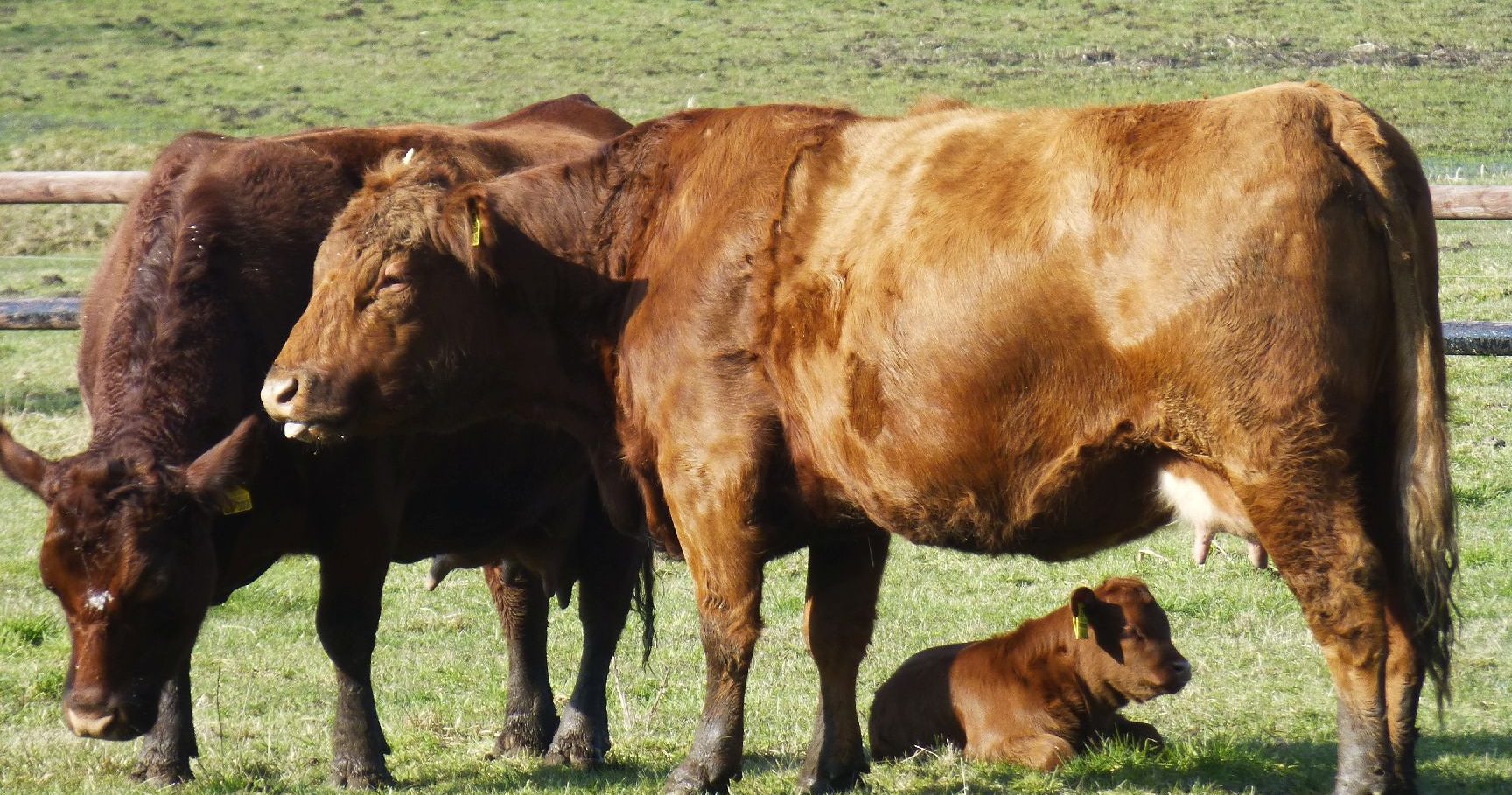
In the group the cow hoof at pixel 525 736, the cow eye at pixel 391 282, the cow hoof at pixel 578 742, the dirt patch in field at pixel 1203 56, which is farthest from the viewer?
the dirt patch in field at pixel 1203 56

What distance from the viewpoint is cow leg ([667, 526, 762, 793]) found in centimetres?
494

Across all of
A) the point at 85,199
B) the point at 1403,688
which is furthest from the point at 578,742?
the point at 85,199

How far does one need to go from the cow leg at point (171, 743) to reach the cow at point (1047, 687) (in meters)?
2.54

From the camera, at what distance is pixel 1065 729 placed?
18.6ft

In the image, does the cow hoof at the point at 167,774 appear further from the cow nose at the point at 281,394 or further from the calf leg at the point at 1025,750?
the calf leg at the point at 1025,750

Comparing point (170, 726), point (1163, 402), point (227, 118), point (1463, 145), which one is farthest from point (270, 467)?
point (227, 118)

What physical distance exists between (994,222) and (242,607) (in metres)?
5.61

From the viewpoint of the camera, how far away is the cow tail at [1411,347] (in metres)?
4.10

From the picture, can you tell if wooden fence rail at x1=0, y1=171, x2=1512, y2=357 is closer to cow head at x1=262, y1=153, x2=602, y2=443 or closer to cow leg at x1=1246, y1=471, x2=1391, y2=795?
cow head at x1=262, y1=153, x2=602, y2=443

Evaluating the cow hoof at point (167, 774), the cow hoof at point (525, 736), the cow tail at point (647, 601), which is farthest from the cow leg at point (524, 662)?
the cow hoof at point (167, 774)

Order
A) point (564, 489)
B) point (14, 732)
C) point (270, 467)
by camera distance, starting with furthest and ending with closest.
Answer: point (564, 489) < point (14, 732) < point (270, 467)

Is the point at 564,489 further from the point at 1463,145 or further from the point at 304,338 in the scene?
the point at 1463,145

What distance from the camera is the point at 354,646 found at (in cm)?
571

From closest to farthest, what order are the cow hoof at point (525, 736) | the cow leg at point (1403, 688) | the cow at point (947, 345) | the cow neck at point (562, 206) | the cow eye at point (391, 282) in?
the cow at point (947, 345) → the cow leg at point (1403, 688) → the cow eye at point (391, 282) → the cow neck at point (562, 206) → the cow hoof at point (525, 736)
